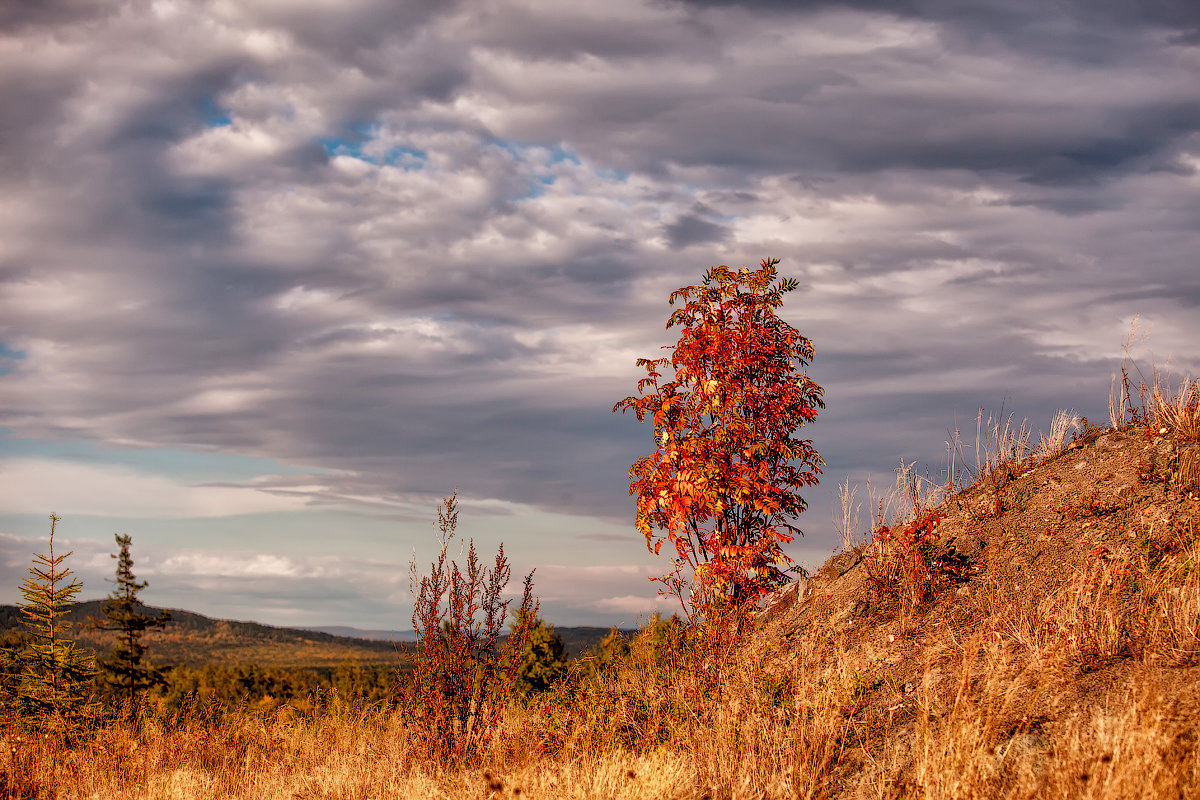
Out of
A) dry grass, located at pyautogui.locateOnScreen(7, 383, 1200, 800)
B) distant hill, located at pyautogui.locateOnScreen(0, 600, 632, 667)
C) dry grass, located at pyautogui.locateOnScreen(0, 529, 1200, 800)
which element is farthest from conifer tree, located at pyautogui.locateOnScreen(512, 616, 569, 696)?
distant hill, located at pyautogui.locateOnScreen(0, 600, 632, 667)

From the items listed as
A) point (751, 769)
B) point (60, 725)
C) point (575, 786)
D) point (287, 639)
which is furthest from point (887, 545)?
point (287, 639)

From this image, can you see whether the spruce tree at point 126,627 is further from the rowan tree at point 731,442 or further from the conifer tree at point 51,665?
the rowan tree at point 731,442

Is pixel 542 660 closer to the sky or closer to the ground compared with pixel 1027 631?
closer to the ground

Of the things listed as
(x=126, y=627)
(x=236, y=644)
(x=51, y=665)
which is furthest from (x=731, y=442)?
(x=236, y=644)

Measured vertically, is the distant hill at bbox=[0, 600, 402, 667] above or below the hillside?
below

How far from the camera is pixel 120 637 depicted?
27.2m

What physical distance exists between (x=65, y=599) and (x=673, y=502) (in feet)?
28.6

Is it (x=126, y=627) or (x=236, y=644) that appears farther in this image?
(x=236, y=644)

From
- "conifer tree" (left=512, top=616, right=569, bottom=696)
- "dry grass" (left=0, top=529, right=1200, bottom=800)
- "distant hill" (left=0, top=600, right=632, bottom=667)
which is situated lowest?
"distant hill" (left=0, top=600, right=632, bottom=667)

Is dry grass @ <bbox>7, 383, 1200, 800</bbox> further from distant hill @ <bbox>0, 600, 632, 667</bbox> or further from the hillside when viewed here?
distant hill @ <bbox>0, 600, 632, 667</bbox>

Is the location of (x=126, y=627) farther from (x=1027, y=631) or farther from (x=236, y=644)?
→ (x=236, y=644)

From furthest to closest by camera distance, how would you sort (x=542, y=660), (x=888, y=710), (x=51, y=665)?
(x=542, y=660) → (x=51, y=665) → (x=888, y=710)

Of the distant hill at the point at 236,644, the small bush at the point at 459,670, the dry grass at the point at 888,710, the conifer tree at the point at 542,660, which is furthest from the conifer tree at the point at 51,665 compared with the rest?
the distant hill at the point at 236,644

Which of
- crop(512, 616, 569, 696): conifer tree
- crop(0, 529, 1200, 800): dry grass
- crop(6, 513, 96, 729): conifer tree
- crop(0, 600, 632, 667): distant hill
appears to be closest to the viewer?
crop(0, 529, 1200, 800): dry grass
